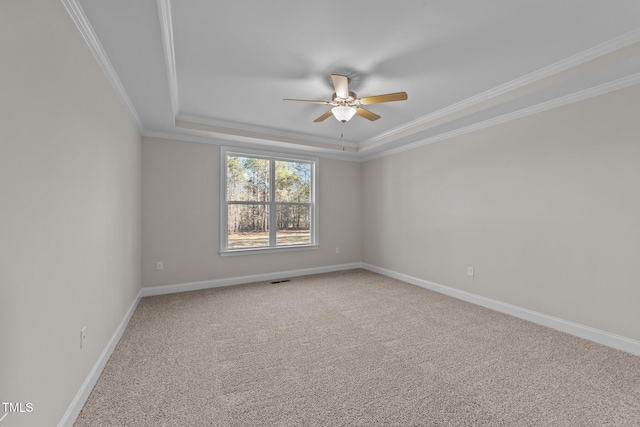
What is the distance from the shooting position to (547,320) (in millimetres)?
2809

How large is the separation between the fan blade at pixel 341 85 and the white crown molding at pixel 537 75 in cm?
151

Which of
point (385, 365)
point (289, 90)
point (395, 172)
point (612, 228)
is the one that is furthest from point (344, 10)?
point (395, 172)

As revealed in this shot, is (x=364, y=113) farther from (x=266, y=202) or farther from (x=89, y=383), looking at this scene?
(x=89, y=383)

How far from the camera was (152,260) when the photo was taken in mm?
3777

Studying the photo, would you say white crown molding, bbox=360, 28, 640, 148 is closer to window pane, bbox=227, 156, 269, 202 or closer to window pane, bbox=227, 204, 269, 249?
window pane, bbox=227, 156, 269, 202

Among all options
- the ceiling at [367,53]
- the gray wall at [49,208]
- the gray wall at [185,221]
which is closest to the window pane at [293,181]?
the gray wall at [185,221]

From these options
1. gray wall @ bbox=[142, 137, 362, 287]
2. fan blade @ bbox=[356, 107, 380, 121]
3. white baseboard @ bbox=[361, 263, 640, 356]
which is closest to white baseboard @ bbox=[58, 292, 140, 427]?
gray wall @ bbox=[142, 137, 362, 287]

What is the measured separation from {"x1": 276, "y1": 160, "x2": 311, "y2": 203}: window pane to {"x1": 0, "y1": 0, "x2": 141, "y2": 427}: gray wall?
2822 millimetres

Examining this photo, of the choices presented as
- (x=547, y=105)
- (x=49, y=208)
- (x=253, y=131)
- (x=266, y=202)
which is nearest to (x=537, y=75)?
(x=547, y=105)

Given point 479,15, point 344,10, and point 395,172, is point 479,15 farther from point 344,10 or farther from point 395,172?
point 395,172

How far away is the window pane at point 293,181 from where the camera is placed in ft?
15.8

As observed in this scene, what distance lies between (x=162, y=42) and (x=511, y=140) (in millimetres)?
3502

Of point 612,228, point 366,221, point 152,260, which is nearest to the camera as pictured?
point 612,228

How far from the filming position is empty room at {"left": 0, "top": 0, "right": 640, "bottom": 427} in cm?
139
